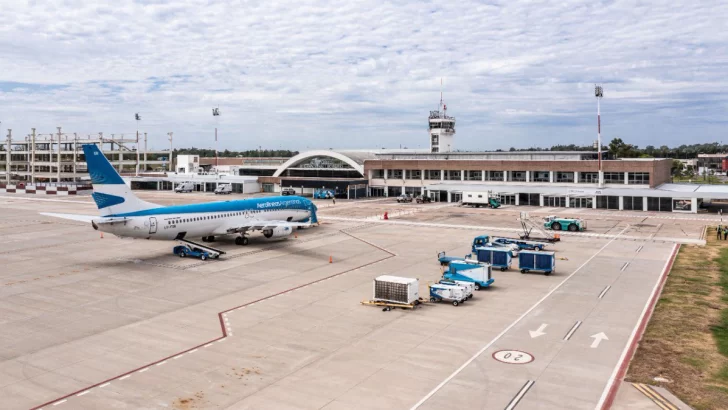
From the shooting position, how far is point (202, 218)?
57625mm

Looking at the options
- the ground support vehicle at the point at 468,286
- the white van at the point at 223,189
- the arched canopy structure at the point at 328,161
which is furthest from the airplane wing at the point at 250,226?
the white van at the point at 223,189

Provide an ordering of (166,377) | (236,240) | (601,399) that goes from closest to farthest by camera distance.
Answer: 1. (601,399)
2. (166,377)
3. (236,240)

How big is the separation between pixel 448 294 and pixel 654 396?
15.6m

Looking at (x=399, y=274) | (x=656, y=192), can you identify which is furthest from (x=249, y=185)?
(x=399, y=274)

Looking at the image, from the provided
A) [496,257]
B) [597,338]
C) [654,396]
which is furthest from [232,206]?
[654,396]

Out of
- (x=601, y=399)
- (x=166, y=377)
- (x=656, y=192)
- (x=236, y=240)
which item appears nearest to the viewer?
(x=601, y=399)

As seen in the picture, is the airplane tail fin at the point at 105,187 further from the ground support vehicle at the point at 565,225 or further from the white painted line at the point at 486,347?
the ground support vehicle at the point at 565,225

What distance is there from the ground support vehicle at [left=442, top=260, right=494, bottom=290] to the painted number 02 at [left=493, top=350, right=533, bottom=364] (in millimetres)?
12489

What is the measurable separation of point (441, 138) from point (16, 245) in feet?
354

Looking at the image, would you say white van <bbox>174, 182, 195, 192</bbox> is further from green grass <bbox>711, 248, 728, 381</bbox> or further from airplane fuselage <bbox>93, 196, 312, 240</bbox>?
green grass <bbox>711, 248, 728, 381</bbox>

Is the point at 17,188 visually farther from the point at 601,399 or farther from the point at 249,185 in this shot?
the point at 601,399

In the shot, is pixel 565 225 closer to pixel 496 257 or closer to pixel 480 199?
pixel 496 257

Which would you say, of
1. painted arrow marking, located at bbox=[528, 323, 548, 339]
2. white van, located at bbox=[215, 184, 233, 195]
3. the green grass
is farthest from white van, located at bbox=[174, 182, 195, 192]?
painted arrow marking, located at bbox=[528, 323, 548, 339]

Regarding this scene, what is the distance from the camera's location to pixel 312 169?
137000mm
